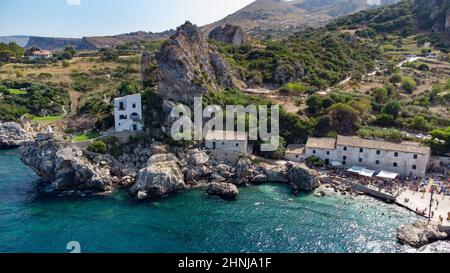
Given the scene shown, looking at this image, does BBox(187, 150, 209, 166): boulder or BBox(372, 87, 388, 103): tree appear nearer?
BBox(187, 150, 209, 166): boulder

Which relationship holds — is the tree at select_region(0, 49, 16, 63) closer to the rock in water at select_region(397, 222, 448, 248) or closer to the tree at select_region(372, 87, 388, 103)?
the tree at select_region(372, 87, 388, 103)

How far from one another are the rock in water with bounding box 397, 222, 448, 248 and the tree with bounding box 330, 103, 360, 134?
76.5 feet

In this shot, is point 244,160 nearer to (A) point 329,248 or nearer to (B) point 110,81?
(A) point 329,248

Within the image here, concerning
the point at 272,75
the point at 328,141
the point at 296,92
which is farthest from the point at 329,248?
the point at 272,75

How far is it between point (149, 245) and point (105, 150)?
19.8 meters

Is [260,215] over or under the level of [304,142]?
under

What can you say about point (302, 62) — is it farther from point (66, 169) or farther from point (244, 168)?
point (66, 169)

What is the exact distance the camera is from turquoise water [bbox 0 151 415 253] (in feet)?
110

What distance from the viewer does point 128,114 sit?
53.4 metres

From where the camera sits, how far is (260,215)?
3903 centimetres

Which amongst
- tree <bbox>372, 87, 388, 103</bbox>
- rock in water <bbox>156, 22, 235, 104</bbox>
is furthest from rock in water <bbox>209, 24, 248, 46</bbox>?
tree <bbox>372, 87, 388, 103</bbox>

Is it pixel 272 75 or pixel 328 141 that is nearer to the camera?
pixel 328 141

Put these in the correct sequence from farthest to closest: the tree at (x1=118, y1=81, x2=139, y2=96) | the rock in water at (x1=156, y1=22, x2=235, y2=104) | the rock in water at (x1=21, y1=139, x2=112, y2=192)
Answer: the tree at (x1=118, y1=81, x2=139, y2=96), the rock in water at (x1=156, y1=22, x2=235, y2=104), the rock in water at (x1=21, y1=139, x2=112, y2=192)

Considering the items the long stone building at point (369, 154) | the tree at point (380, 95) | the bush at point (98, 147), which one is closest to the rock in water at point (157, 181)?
the bush at point (98, 147)
